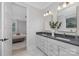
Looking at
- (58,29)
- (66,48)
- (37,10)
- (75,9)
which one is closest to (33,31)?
(37,10)

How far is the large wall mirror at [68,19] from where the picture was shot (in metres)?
2.47

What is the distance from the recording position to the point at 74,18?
8.08ft

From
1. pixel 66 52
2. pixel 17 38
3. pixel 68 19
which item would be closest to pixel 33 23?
pixel 17 38

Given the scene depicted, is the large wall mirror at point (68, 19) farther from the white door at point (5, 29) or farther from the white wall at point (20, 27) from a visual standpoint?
the white wall at point (20, 27)

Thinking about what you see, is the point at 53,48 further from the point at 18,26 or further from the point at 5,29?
the point at 18,26

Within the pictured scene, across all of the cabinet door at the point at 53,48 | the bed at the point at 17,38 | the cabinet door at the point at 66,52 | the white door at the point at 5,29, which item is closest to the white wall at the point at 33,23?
the bed at the point at 17,38

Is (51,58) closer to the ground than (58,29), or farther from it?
closer to the ground

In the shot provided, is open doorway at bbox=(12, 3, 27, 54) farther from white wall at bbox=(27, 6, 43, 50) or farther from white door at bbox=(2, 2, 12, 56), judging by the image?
white door at bbox=(2, 2, 12, 56)

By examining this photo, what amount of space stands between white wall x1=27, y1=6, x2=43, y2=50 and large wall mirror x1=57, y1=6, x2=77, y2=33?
195cm

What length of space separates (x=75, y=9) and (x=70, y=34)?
81 cm

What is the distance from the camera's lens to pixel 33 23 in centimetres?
489

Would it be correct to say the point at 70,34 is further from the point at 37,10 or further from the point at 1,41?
the point at 37,10

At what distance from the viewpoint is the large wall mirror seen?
97.4 inches

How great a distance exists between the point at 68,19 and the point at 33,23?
2569 mm
